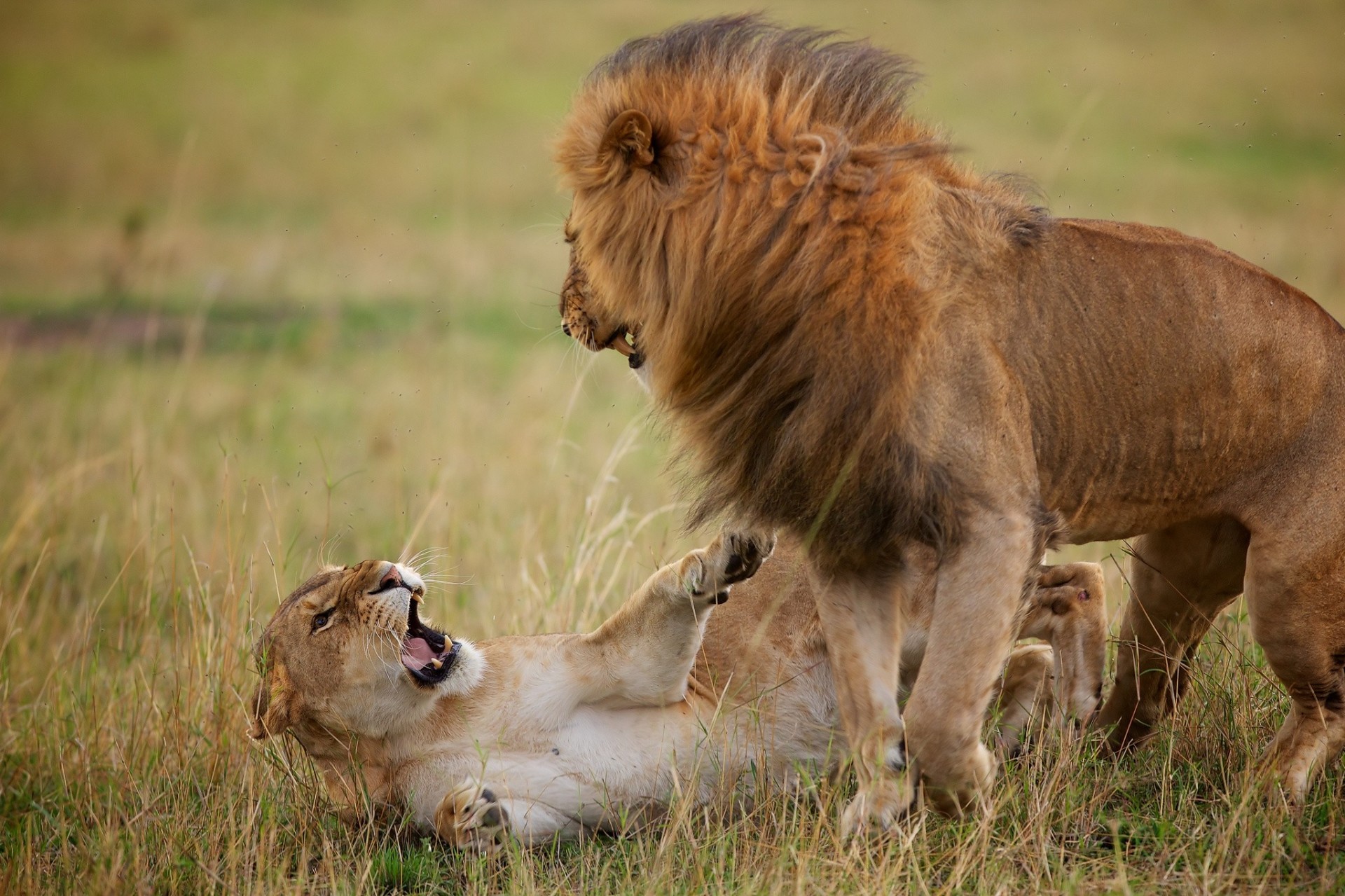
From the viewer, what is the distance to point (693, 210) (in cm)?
293

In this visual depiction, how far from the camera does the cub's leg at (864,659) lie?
10.2 feet

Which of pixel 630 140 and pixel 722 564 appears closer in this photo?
pixel 630 140

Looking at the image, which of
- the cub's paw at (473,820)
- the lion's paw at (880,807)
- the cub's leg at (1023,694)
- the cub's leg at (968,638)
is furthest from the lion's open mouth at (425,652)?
the cub's leg at (1023,694)

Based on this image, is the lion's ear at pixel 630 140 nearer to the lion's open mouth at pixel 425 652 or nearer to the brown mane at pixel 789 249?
the brown mane at pixel 789 249

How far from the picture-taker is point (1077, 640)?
12.1 feet

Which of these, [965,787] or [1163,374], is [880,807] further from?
[1163,374]

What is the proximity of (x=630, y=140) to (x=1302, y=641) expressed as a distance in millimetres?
1931

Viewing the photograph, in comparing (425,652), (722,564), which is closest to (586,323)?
(722,564)

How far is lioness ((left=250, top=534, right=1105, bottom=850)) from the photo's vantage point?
11.4 feet

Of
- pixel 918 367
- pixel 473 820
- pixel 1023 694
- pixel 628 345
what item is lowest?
pixel 473 820

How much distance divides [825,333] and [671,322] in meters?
0.36

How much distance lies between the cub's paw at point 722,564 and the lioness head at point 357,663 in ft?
2.25

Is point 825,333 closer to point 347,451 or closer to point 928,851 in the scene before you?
point 928,851

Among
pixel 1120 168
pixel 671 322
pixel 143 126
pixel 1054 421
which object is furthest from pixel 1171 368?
pixel 143 126
